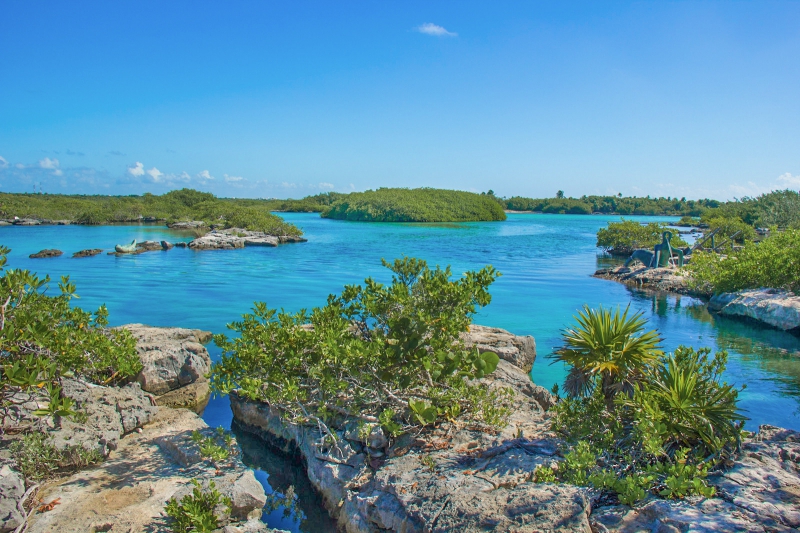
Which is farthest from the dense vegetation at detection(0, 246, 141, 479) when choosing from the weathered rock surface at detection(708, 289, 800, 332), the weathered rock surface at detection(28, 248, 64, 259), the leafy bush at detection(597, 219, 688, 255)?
the leafy bush at detection(597, 219, 688, 255)

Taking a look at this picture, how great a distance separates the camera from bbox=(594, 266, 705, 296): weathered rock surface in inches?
912

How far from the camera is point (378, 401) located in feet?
21.0

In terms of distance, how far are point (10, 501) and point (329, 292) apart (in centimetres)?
1842

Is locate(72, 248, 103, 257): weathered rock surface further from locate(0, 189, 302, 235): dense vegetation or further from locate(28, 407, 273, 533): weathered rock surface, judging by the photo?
locate(28, 407, 273, 533): weathered rock surface

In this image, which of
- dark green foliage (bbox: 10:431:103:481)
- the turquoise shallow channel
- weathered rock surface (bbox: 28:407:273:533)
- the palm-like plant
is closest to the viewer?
weathered rock surface (bbox: 28:407:273:533)

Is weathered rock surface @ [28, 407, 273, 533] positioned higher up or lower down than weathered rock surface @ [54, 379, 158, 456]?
lower down

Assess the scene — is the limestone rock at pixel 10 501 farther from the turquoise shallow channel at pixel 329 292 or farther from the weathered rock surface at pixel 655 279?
the weathered rock surface at pixel 655 279

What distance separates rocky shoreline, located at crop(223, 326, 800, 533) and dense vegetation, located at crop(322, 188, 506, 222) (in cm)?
8720

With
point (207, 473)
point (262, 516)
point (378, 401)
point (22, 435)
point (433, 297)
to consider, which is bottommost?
point (262, 516)

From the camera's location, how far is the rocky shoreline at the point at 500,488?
14.5 feet

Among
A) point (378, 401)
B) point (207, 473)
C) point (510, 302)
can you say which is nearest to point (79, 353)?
point (207, 473)

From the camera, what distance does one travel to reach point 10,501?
5.06m

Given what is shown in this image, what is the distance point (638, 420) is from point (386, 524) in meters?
2.77

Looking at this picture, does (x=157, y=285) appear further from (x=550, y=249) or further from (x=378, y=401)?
(x=550, y=249)
